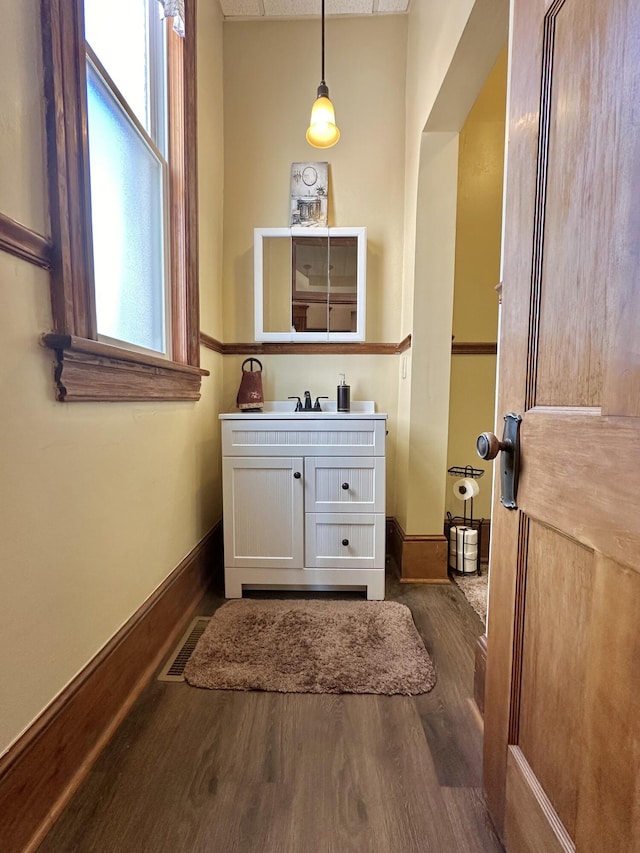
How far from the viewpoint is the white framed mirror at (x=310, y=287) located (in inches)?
82.2

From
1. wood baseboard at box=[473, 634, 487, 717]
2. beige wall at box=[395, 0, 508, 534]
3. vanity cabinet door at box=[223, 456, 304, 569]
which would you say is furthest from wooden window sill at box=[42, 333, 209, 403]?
wood baseboard at box=[473, 634, 487, 717]

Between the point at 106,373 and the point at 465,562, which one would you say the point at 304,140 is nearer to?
the point at 106,373

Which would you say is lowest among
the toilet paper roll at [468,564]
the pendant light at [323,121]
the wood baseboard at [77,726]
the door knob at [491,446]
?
the toilet paper roll at [468,564]

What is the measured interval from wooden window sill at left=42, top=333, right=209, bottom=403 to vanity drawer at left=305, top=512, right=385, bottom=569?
82 cm

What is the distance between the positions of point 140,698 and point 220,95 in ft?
8.85

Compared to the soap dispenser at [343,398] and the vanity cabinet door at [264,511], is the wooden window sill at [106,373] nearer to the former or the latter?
the vanity cabinet door at [264,511]

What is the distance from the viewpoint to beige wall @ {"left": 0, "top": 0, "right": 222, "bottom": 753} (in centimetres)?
→ 73

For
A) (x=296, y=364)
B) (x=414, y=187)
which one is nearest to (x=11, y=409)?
(x=296, y=364)

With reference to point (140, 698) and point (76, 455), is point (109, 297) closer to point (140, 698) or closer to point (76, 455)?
point (76, 455)

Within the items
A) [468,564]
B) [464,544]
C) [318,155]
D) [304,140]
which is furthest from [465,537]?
[304,140]

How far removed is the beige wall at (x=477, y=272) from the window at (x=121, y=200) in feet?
4.54

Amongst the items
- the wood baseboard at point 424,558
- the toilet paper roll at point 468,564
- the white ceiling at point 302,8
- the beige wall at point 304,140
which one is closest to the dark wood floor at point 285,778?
the wood baseboard at point 424,558

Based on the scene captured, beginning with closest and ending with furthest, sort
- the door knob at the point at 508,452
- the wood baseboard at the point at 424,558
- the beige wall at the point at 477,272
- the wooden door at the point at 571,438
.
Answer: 1. the wooden door at the point at 571,438
2. the door knob at the point at 508,452
3. the wood baseboard at the point at 424,558
4. the beige wall at the point at 477,272

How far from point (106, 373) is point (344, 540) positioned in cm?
116
